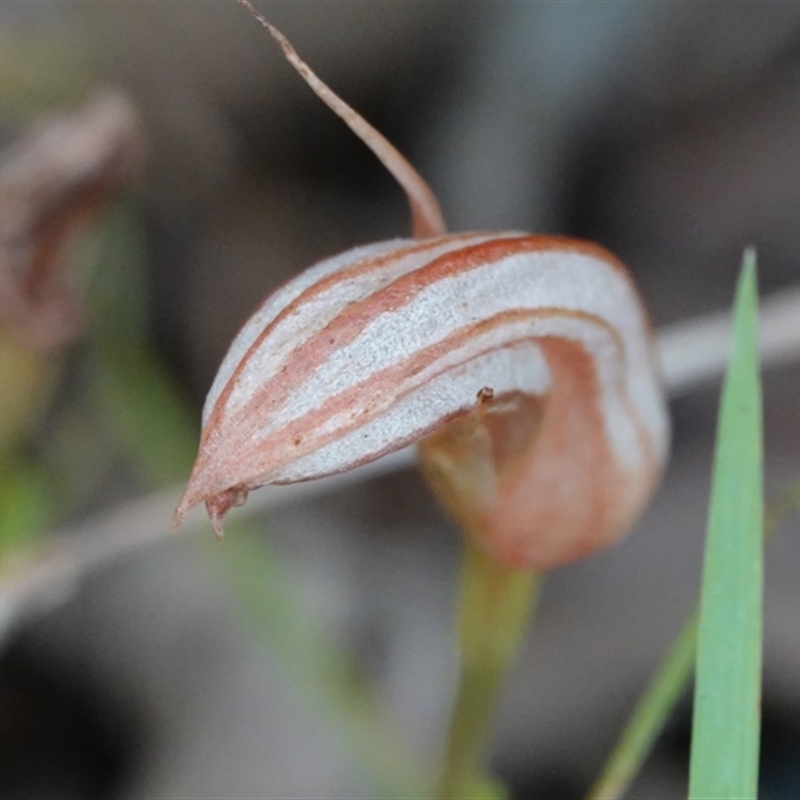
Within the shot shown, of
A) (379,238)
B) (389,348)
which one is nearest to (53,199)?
(379,238)

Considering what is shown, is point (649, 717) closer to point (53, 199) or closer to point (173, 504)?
point (173, 504)

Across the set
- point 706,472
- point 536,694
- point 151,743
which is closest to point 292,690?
point 151,743

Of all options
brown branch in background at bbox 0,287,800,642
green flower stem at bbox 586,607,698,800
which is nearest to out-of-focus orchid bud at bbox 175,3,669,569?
green flower stem at bbox 586,607,698,800

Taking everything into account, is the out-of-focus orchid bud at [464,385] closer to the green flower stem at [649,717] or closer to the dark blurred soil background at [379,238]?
the green flower stem at [649,717]

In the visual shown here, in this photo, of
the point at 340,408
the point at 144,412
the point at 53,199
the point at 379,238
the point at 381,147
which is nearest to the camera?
the point at 340,408

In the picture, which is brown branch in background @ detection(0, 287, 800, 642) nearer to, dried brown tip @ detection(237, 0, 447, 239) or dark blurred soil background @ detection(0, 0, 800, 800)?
dark blurred soil background @ detection(0, 0, 800, 800)

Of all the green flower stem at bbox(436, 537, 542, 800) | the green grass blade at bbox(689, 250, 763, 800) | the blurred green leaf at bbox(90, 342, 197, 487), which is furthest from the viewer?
the blurred green leaf at bbox(90, 342, 197, 487)

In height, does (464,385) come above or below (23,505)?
below

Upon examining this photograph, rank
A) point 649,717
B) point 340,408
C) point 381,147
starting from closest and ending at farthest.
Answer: point 340,408 → point 381,147 → point 649,717

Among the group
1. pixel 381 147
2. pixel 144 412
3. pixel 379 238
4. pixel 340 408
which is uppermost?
pixel 379 238
